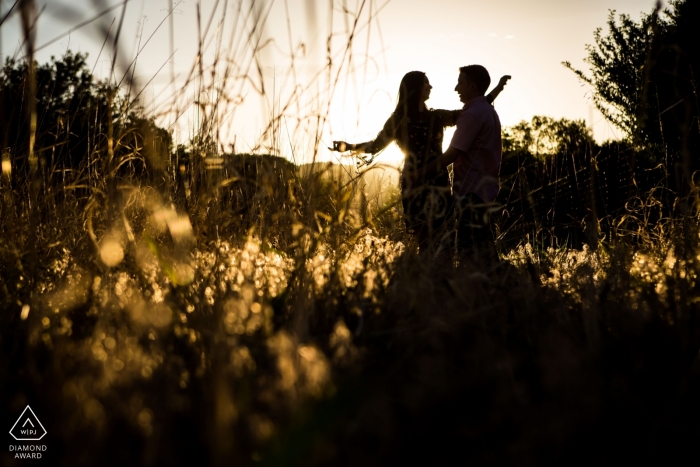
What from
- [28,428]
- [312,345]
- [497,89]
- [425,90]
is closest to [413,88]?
[425,90]

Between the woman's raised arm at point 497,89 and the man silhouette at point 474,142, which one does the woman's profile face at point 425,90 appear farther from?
the woman's raised arm at point 497,89

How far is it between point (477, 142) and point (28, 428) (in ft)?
9.68

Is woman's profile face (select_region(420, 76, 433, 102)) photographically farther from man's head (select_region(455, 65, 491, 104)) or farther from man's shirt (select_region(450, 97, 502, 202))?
man's shirt (select_region(450, 97, 502, 202))

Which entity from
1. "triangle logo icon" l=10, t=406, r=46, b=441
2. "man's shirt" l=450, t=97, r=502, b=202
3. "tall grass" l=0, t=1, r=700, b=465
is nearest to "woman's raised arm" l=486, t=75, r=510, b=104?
"man's shirt" l=450, t=97, r=502, b=202

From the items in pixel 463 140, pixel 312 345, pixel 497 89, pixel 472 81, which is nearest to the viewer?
pixel 312 345

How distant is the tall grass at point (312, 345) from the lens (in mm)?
840

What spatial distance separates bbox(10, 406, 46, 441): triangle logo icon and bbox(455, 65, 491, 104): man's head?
315 centimetres

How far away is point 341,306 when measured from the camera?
1.50m

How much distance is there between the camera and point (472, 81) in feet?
11.9

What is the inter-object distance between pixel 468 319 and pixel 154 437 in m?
0.78

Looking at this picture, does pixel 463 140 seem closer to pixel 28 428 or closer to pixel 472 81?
pixel 472 81

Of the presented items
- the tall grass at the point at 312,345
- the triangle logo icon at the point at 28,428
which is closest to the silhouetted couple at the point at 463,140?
the tall grass at the point at 312,345

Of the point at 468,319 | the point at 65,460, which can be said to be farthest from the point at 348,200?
the point at 65,460

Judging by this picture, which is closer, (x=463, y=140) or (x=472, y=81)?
(x=463, y=140)
